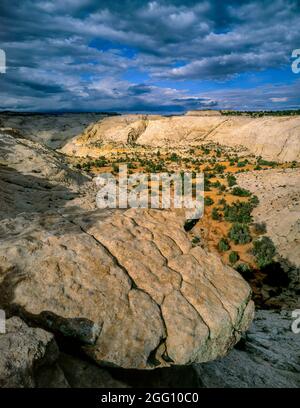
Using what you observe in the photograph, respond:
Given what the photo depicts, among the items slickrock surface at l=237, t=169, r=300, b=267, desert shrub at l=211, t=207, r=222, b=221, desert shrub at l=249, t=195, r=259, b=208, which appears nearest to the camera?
slickrock surface at l=237, t=169, r=300, b=267

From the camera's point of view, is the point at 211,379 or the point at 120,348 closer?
the point at 120,348

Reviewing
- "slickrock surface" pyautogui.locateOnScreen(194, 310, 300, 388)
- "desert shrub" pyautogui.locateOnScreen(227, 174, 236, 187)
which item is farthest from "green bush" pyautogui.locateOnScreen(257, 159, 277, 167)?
"slickrock surface" pyautogui.locateOnScreen(194, 310, 300, 388)

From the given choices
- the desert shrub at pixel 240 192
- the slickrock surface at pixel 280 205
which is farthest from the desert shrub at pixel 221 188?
the slickrock surface at pixel 280 205

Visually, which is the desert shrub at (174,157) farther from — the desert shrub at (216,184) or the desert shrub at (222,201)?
the desert shrub at (222,201)

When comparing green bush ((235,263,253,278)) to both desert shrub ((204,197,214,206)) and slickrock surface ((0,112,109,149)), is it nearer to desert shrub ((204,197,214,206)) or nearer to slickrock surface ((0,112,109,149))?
desert shrub ((204,197,214,206))

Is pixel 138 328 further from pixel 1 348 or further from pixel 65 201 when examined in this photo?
pixel 65 201

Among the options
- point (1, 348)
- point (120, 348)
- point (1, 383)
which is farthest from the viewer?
point (120, 348)

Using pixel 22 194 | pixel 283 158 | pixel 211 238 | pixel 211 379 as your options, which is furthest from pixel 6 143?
pixel 283 158
